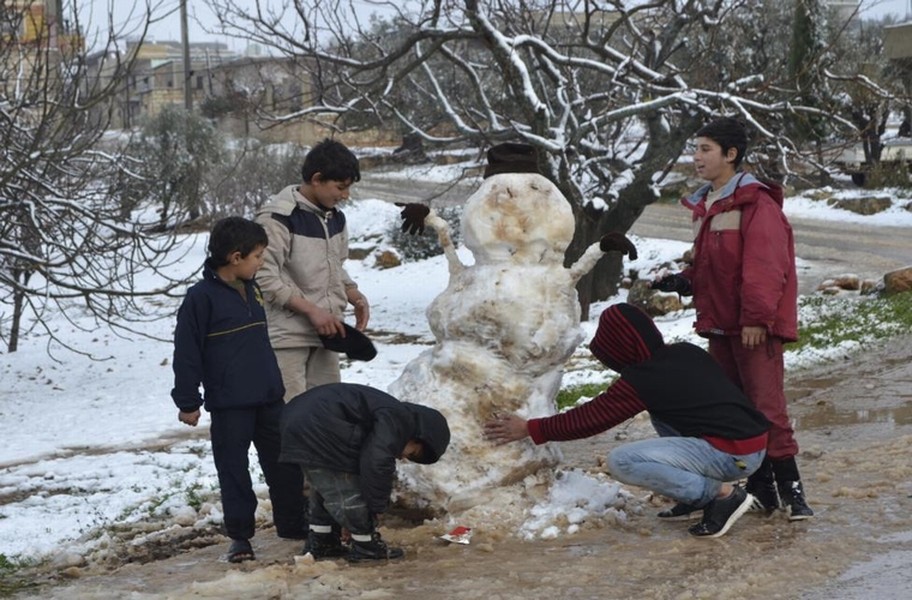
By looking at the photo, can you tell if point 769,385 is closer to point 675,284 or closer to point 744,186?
point 675,284

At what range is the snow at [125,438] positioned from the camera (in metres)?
5.99

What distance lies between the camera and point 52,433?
10562 millimetres

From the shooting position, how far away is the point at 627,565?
4.66 m

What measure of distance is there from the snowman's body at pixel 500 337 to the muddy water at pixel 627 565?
290mm

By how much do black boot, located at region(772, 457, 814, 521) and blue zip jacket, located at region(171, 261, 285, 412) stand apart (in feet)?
7.16

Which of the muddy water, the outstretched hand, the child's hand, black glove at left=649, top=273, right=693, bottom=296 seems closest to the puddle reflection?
the muddy water

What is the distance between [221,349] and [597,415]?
5.18ft

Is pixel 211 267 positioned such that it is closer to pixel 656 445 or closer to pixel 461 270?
pixel 461 270

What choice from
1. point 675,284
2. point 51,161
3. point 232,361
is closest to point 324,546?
point 232,361

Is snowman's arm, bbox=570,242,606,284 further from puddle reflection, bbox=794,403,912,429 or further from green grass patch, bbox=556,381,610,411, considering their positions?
green grass patch, bbox=556,381,610,411

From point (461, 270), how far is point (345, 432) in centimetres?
110

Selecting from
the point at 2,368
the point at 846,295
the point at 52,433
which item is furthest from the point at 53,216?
the point at 846,295

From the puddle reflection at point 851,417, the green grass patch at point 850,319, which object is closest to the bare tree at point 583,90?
the green grass patch at point 850,319

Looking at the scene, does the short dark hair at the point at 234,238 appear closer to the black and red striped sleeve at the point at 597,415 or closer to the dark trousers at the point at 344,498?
the dark trousers at the point at 344,498
